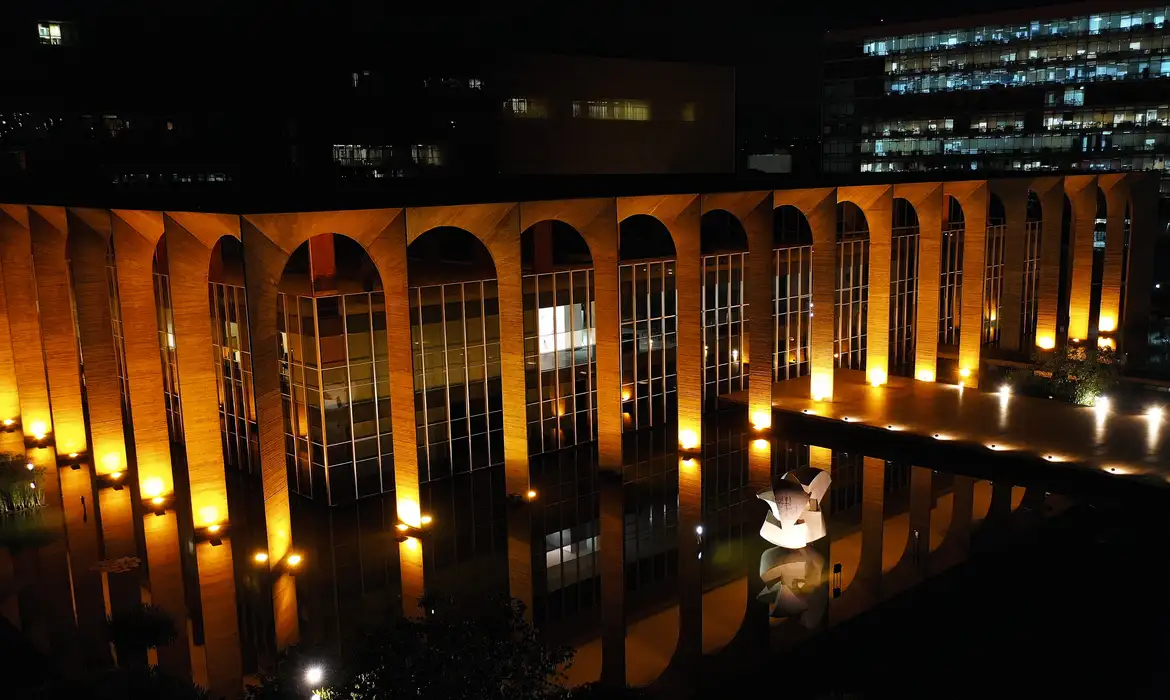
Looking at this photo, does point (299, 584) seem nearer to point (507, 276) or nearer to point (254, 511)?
point (254, 511)

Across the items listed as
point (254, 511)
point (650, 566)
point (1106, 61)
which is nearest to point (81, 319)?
point (254, 511)

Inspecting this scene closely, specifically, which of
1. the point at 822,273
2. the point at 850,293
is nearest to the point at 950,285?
the point at 850,293

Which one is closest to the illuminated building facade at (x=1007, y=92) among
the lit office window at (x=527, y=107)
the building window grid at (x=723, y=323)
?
the lit office window at (x=527, y=107)

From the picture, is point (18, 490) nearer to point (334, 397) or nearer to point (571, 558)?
point (334, 397)

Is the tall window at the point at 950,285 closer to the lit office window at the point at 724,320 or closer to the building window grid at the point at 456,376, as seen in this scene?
the lit office window at the point at 724,320

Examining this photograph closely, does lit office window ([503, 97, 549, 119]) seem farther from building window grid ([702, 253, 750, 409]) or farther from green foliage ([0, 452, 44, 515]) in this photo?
green foliage ([0, 452, 44, 515])

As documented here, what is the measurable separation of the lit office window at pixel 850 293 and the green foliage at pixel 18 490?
24790 millimetres

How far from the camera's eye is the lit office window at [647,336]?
2606cm

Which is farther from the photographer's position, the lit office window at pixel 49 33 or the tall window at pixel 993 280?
the lit office window at pixel 49 33

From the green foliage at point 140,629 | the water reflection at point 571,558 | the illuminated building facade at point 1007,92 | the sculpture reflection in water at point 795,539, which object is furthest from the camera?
the illuminated building facade at point 1007,92

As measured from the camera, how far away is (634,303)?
2603 centimetres

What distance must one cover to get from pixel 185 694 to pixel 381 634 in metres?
3.52

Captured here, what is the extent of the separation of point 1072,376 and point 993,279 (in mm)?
12245

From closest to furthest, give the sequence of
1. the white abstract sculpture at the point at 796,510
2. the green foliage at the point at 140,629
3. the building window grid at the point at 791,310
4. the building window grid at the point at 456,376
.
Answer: the green foliage at the point at 140,629 < the white abstract sculpture at the point at 796,510 < the building window grid at the point at 456,376 < the building window grid at the point at 791,310
